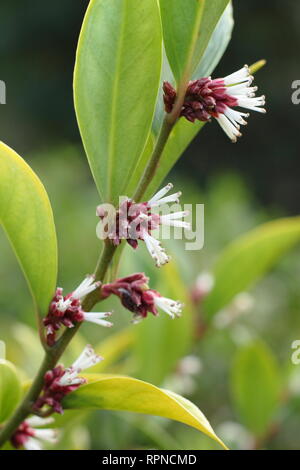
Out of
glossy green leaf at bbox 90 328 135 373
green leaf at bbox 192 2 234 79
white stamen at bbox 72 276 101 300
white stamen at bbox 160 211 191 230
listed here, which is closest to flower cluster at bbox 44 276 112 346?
white stamen at bbox 72 276 101 300

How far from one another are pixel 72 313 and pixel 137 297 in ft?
0.28

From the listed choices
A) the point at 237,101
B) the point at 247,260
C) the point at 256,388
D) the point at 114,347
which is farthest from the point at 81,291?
the point at 256,388

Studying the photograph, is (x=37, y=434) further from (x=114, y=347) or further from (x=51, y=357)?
(x=114, y=347)

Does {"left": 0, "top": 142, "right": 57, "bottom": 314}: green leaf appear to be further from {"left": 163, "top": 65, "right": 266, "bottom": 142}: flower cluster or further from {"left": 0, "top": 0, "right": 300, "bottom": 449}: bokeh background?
{"left": 0, "top": 0, "right": 300, "bottom": 449}: bokeh background

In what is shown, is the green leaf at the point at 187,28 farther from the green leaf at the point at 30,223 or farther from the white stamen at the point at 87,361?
the white stamen at the point at 87,361

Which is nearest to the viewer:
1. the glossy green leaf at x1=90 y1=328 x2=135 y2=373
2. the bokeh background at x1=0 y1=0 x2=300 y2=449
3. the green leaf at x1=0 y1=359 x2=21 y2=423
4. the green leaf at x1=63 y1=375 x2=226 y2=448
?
the green leaf at x1=63 y1=375 x2=226 y2=448

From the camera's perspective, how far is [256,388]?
1685 mm

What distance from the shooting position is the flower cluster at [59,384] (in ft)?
3.00

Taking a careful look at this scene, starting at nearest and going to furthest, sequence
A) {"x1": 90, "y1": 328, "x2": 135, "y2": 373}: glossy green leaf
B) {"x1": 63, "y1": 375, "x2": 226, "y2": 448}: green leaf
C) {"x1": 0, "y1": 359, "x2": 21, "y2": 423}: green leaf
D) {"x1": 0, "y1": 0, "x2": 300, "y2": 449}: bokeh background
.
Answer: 1. {"x1": 63, "y1": 375, "x2": 226, "y2": 448}: green leaf
2. {"x1": 0, "y1": 359, "x2": 21, "y2": 423}: green leaf
3. {"x1": 90, "y1": 328, "x2": 135, "y2": 373}: glossy green leaf
4. {"x1": 0, "y1": 0, "x2": 300, "y2": 449}: bokeh background

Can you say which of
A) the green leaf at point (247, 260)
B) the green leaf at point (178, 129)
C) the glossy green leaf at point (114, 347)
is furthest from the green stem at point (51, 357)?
the green leaf at point (247, 260)

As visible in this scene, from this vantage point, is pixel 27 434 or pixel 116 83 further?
pixel 27 434

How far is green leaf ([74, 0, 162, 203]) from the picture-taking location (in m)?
0.86

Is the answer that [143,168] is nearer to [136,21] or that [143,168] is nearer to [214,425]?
[136,21]

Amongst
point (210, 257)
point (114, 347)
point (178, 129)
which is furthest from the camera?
point (210, 257)
